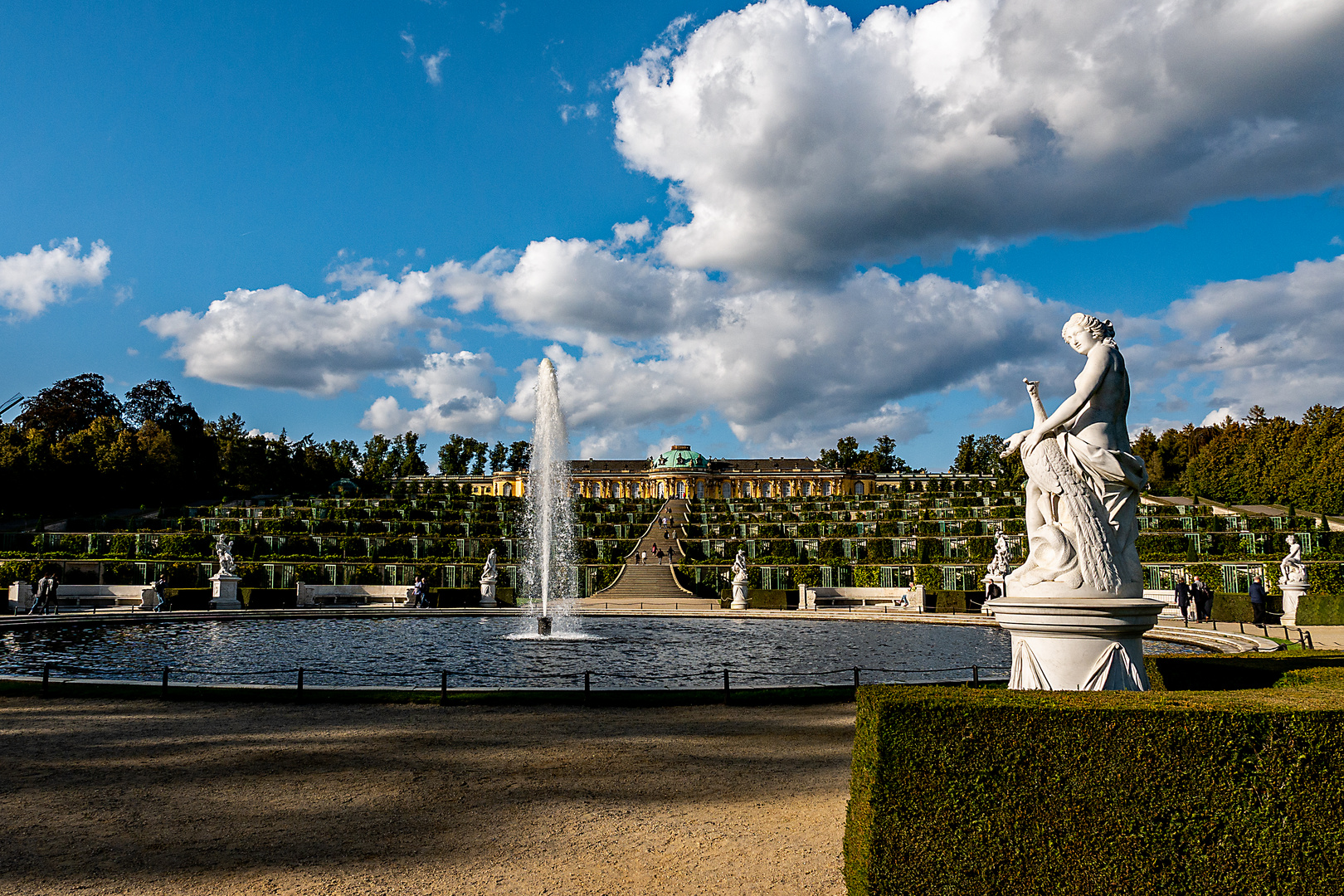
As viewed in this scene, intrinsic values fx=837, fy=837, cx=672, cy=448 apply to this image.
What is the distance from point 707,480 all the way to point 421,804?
→ 140636 millimetres

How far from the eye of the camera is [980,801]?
15.9ft

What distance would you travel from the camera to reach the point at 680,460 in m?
150

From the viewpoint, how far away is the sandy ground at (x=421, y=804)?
20.2 ft

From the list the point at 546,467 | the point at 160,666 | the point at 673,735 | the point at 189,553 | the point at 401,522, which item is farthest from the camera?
the point at 401,522

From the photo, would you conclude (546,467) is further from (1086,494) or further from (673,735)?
(1086,494)

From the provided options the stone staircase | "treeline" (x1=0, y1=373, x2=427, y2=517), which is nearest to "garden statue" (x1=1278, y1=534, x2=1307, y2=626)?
the stone staircase

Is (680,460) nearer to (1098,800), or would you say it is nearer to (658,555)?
(658,555)

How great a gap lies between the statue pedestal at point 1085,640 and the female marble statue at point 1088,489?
0.19 metres

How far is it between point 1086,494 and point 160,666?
17.6 meters

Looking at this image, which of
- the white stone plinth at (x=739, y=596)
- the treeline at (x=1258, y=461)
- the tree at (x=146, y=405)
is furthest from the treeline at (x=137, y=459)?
the treeline at (x=1258, y=461)

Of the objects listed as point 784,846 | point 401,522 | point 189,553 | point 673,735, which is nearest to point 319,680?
point 673,735

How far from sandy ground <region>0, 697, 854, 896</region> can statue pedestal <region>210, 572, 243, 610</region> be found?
22468 millimetres

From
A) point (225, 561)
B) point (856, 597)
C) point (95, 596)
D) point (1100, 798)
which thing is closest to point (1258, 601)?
point (856, 597)

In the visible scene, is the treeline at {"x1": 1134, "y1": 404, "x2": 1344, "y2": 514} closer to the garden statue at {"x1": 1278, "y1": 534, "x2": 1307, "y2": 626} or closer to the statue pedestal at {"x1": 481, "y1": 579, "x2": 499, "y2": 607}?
the garden statue at {"x1": 1278, "y1": 534, "x2": 1307, "y2": 626}
